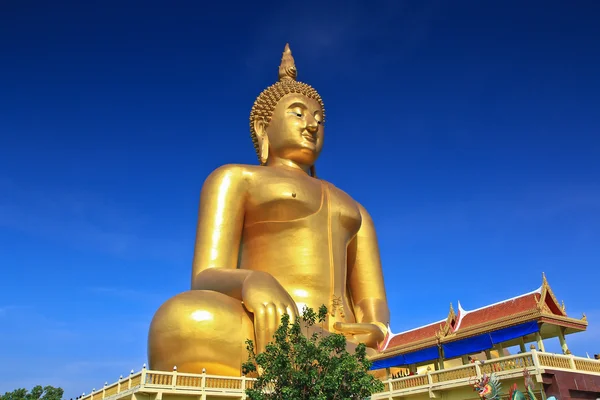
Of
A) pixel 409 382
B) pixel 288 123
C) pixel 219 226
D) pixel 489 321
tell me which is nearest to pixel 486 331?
pixel 489 321

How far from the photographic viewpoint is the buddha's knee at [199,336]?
1090 cm

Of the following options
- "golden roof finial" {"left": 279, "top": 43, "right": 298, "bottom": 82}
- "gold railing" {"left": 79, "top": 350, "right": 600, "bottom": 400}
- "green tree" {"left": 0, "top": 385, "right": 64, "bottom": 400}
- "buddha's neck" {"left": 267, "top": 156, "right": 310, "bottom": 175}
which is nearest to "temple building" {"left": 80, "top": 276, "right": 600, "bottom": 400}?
"gold railing" {"left": 79, "top": 350, "right": 600, "bottom": 400}

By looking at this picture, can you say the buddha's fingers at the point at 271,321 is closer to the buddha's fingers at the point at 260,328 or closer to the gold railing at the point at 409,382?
the buddha's fingers at the point at 260,328

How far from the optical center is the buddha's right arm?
12.8m

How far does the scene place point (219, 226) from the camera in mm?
13586

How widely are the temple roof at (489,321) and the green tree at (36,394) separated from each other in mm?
29429

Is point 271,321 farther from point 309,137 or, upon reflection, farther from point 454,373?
point 309,137

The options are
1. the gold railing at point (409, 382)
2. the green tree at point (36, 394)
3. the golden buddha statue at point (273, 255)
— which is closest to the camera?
the golden buddha statue at point (273, 255)

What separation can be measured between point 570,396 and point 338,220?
23.3 ft

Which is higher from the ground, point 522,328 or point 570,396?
point 522,328

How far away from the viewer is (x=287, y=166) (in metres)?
15.8

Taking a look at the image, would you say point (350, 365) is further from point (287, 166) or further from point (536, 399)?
point (287, 166)

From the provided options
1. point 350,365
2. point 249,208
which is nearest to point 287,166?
point 249,208

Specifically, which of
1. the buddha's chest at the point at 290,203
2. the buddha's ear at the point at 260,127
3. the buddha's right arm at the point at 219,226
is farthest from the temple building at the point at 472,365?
the buddha's ear at the point at 260,127
